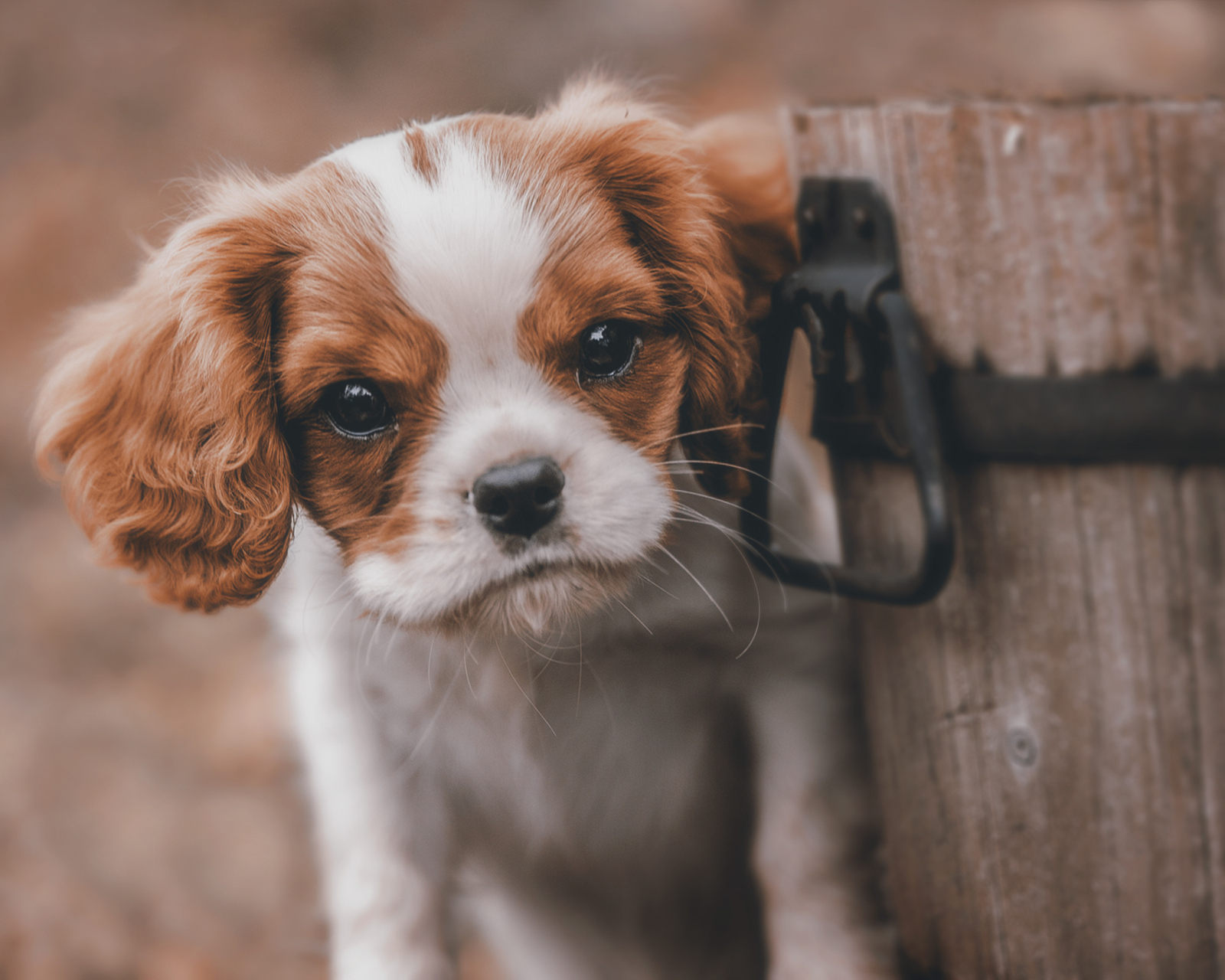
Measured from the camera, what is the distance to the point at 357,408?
1.61 m

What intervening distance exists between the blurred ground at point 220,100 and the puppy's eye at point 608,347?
3198mm

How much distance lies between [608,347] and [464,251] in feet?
0.80

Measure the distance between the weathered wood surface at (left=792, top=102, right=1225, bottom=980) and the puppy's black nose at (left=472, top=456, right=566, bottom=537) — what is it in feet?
1.51

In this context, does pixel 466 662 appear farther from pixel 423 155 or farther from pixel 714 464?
pixel 423 155

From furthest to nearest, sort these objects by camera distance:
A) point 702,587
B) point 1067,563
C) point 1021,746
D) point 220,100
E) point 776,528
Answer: point 220,100 → point 776,528 → point 702,587 → point 1021,746 → point 1067,563

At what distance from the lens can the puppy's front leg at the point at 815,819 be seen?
1986 millimetres

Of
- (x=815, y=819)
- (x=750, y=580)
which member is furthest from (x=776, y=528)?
(x=815, y=819)

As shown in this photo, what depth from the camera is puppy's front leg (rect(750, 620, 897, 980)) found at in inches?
78.2

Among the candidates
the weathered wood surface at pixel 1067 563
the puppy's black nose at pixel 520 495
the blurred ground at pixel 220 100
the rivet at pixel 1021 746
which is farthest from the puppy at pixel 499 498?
the blurred ground at pixel 220 100

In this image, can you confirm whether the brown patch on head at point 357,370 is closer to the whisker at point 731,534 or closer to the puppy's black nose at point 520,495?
the puppy's black nose at point 520,495

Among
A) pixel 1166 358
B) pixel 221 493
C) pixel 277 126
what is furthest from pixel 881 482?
pixel 277 126

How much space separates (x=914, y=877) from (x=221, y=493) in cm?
116

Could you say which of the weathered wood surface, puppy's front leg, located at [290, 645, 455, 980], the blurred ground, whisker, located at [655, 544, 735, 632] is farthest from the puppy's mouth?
the blurred ground

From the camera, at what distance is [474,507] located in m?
1.51
